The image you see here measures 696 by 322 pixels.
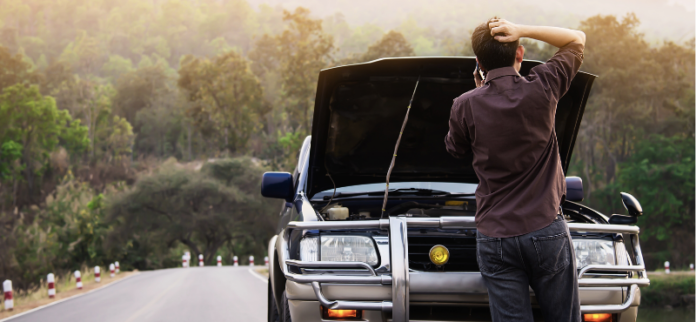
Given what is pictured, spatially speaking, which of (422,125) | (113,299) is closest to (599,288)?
(422,125)

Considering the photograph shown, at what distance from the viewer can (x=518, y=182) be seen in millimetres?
2561

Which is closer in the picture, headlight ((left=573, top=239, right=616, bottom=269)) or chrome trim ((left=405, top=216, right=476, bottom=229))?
chrome trim ((left=405, top=216, right=476, bottom=229))

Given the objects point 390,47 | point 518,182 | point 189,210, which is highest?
point 390,47

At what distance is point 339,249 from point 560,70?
1.41 m

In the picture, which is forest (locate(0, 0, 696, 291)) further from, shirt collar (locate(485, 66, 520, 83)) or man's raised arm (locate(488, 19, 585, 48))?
shirt collar (locate(485, 66, 520, 83))

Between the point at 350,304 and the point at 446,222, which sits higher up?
the point at 446,222

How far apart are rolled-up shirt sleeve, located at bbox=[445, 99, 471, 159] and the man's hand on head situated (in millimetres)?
326

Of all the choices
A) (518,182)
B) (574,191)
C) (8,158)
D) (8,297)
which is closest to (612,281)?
(518,182)

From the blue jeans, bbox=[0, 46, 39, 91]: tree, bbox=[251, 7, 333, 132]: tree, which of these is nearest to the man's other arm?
the blue jeans

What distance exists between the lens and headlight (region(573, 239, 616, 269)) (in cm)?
329

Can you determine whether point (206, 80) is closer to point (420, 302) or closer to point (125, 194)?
point (125, 194)

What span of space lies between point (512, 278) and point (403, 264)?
0.56 m

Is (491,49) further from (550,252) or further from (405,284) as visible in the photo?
(405,284)

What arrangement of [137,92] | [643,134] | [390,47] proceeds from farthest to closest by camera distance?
[137,92], [390,47], [643,134]
